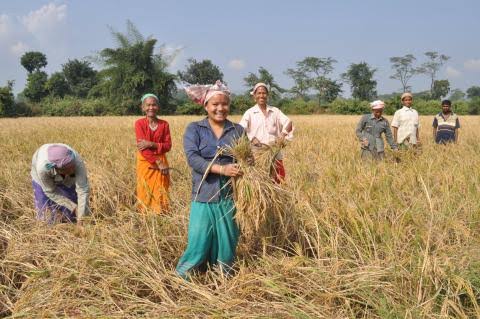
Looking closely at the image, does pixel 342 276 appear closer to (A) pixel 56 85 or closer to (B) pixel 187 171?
(B) pixel 187 171

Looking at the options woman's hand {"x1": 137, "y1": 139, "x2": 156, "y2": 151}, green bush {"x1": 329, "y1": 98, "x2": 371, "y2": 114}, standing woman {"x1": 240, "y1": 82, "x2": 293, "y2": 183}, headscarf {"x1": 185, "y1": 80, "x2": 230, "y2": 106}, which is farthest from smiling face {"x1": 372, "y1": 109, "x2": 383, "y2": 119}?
green bush {"x1": 329, "y1": 98, "x2": 371, "y2": 114}

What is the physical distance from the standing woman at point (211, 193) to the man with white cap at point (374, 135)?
3.49 m

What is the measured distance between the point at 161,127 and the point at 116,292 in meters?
2.18

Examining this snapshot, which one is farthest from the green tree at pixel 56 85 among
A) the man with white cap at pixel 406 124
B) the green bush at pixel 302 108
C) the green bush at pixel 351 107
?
the man with white cap at pixel 406 124

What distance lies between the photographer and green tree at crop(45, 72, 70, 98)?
44894 mm

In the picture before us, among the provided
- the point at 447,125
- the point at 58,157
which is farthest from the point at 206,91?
the point at 447,125

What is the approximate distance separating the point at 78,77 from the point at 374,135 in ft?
172

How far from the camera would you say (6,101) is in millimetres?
30156

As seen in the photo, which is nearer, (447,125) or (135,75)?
(447,125)

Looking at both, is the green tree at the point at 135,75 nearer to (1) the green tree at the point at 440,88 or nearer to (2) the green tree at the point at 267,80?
(2) the green tree at the point at 267,80

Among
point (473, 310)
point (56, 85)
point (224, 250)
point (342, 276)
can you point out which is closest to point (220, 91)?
point (224, 250)

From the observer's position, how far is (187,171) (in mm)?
5453

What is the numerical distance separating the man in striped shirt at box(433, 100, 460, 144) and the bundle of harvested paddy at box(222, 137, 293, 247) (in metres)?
5.07

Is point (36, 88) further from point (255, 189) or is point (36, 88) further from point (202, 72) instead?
point (255, 189)
